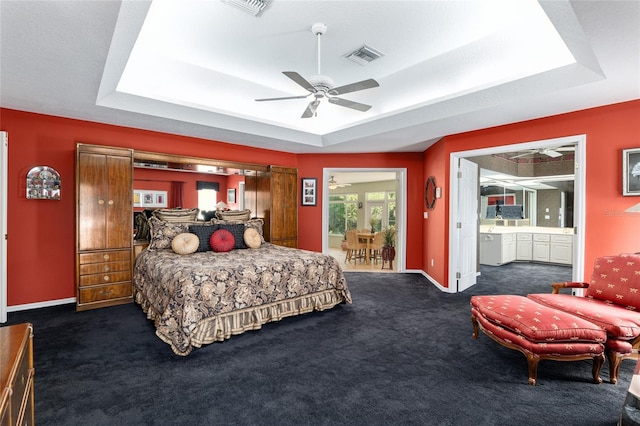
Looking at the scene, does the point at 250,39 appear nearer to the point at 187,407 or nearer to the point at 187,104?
the point at 187,104

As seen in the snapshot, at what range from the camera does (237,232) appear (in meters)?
4.53

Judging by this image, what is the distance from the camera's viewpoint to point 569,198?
7.71m

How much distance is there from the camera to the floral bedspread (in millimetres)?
2740

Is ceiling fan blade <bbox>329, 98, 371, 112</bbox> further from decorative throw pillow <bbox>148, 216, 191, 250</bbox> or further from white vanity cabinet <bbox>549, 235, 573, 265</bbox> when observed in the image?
white vanity cabinet <bbox>549, 235, 573, 265</bbox>

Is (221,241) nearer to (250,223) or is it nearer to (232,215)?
(250,223)

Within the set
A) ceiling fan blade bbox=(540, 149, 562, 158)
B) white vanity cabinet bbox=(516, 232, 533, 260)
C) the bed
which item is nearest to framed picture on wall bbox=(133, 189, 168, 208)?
the bed

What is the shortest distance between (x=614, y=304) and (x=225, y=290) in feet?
11.4

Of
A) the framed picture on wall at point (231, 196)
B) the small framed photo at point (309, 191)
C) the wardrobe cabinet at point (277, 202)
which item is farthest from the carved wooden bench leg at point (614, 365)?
the framed picture on wall at point (231, 196)

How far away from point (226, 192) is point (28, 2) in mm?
5706

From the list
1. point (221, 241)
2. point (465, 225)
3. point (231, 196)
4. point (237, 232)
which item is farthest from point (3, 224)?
point (465, 225)

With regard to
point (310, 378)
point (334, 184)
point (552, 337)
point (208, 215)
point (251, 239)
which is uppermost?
point (334, 184)

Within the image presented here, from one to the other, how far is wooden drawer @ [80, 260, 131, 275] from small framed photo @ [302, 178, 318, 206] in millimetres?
3204

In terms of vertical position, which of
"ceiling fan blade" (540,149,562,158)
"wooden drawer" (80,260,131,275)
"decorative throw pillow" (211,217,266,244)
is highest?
"ceiling fan blade" (540,149,562,158)

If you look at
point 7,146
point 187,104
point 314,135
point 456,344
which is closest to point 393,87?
point 314,135
